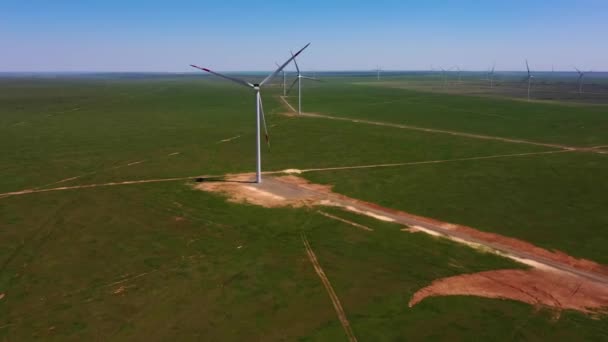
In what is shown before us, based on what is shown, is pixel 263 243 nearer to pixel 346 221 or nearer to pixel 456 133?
pixel 346 221

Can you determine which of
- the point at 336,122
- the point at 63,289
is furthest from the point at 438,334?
the point at 336,122

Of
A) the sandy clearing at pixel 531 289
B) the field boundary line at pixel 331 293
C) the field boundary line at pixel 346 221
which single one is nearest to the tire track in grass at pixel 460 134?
the sandy clearing at pixel 531 289

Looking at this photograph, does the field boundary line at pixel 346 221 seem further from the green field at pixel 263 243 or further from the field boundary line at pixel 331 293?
the field boundary line at pixel 331 293

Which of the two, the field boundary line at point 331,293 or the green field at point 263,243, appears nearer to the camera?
the field boundary line at point 331,293

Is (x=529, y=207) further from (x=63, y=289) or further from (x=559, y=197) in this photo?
(x=63, y=289)

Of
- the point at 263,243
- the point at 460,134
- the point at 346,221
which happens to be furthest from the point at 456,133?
the point at 263,243

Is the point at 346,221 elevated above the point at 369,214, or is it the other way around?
the point at 369,214
